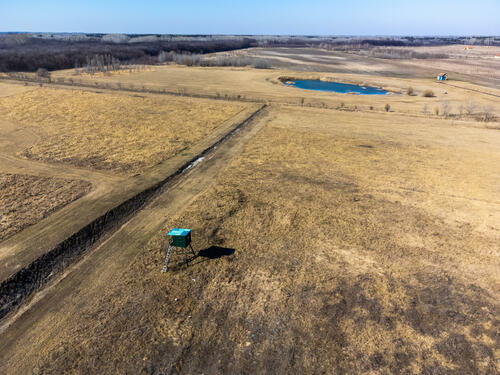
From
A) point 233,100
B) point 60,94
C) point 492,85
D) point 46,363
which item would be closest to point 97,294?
point 46,363

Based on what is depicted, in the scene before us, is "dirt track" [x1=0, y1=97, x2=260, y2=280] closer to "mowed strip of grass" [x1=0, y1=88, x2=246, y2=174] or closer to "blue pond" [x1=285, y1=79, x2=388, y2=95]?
"mowed strip of grass" [x1=0, y1=88, x2=246, y2=174]

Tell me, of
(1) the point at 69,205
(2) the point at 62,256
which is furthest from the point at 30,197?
(2) the point at 62,256

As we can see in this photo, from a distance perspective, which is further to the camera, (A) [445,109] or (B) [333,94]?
(B) [333,94]

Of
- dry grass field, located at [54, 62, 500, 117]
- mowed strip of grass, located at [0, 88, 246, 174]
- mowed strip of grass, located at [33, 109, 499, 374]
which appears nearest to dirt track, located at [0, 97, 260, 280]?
mowed strip of grass, located at [0, 88, 246, 174]

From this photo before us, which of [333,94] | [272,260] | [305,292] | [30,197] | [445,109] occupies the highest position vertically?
[333,94]

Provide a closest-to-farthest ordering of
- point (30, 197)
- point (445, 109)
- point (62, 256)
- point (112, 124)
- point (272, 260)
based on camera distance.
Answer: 1. point (62, 256)
2. point (272, 260)
3. point (30, 197)
4. point (112, 124)
5. point (445, 109)

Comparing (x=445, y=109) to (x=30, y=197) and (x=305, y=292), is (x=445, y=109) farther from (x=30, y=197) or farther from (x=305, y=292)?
(x=30, y=197)

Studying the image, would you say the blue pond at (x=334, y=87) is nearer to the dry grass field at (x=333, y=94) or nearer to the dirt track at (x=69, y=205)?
the dry grass field at (x=333, y=94)
